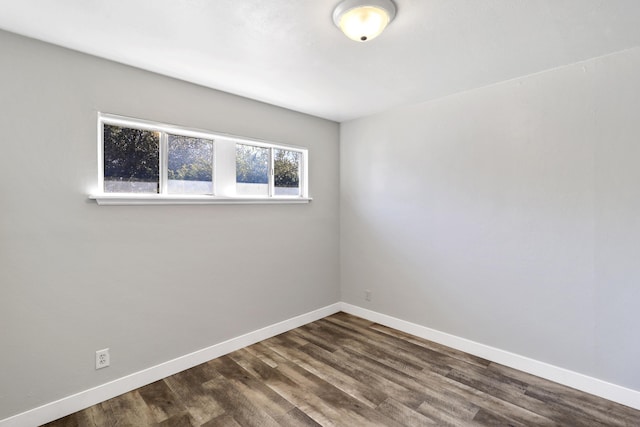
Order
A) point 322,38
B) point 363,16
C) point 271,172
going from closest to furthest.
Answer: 1. point 363,16
2. point 322,38
3. point 271,172

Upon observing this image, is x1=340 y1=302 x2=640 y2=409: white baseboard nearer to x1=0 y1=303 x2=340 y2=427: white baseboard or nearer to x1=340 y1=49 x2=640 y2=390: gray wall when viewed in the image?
x1=340 y1=49 x2=640 y2=390: gray wall

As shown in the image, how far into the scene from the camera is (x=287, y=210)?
329 cm

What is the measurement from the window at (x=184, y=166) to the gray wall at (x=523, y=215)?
117cm

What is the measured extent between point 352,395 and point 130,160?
2.40 meters

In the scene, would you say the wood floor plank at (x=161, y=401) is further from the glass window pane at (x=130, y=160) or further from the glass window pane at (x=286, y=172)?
the glass window pane at (x=286, y=172)

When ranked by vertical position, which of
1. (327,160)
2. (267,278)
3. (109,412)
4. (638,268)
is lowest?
(109,412)

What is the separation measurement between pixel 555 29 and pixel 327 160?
237cm

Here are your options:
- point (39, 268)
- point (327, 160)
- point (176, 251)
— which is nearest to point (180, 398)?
point (176, 251)

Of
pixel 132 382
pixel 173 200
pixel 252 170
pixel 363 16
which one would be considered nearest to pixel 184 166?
pixel 173 200

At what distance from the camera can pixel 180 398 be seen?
213 centimetres

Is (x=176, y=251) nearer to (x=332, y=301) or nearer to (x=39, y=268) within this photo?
(x=39, y=268)

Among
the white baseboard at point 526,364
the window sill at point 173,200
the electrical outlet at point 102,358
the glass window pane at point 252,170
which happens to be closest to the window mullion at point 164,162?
the window sill at point 173,200

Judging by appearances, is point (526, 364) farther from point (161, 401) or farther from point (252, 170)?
point (252, 170)

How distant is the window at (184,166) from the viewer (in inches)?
87.4
